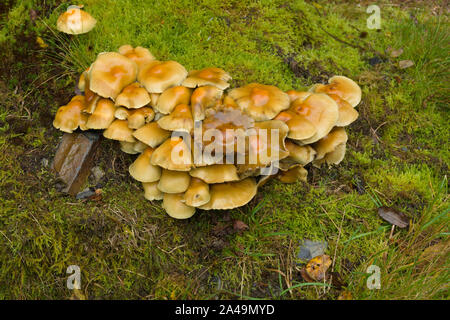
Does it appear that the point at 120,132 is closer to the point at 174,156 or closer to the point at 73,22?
the point at 174,156

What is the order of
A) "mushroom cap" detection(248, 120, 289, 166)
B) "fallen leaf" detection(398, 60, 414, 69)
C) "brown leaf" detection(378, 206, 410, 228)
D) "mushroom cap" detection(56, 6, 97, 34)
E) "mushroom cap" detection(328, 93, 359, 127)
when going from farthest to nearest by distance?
"fallen leaf" detection(398, 60, 414, 69), "mushroom cap" detection(56, 6, 97, 34), "brown leaf" detection(378, 206, 410, 228), "mushroom cap" detection(328, 93, 359, 127), "mushroom cap" detection(248, 120, 289, 166)

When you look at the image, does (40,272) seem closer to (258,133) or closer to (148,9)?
(258,133)

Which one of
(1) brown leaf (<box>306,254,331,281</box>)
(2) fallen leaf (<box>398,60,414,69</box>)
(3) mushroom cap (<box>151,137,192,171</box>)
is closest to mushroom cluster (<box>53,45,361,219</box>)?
(3) mushroom cap (<box>151,137,192,171</box>)

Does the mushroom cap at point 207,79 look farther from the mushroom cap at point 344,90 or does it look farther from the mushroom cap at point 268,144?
the mushroom cap at point 344,90

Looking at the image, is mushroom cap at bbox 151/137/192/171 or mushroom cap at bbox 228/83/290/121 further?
mushroom cap at bbox 228/83/290/121

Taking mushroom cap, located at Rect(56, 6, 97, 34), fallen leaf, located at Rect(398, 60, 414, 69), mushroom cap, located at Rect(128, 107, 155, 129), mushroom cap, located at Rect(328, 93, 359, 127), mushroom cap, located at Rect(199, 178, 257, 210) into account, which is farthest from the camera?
fallen leaf, located at Rect(398, 60, 414, 69)

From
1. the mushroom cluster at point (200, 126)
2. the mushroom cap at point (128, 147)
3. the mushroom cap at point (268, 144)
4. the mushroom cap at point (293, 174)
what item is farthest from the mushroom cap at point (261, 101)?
the mushroom cap at point (128, 147)

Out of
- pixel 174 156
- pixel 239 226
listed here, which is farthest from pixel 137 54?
pixel 239 226

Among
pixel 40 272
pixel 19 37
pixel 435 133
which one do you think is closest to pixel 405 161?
pixel 435 133

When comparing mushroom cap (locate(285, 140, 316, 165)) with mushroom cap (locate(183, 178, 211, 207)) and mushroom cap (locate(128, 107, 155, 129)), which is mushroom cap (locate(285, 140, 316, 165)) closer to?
mushroom cap (locate(183, 178, 211, 207))

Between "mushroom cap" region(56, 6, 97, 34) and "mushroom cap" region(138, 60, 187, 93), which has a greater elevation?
"mushroom cap" region(56, 6, 97, 34)
